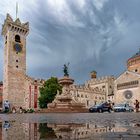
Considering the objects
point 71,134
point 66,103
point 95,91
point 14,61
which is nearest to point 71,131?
point 71,134

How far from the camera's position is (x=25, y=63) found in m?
69.7

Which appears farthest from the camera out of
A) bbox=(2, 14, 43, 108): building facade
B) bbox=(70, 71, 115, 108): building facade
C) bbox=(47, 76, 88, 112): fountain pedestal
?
bbox=(70, 71, 115, 108): building facade

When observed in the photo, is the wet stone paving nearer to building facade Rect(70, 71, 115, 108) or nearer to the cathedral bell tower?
the cathedral bell tower

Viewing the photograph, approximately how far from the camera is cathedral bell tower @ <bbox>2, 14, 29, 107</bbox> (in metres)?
65.6

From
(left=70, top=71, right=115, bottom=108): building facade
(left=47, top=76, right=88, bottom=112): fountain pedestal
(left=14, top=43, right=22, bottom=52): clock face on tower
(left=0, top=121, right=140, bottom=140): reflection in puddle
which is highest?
(left=14, top=43, right=22, bottom=52): clock face on tower

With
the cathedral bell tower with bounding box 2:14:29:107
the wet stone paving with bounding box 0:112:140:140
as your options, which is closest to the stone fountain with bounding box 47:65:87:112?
the wet stone paving with bounding box 0:112:140:140

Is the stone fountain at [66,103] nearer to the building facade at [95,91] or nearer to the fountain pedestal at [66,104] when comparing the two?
the fountain pedestal at [66,104]

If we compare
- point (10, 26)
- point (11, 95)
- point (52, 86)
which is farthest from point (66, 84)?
point (10, 26)

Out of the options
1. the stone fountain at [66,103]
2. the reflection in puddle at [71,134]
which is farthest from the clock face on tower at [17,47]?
the reflection in puddle at [71,134]

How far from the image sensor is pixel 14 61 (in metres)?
67.6

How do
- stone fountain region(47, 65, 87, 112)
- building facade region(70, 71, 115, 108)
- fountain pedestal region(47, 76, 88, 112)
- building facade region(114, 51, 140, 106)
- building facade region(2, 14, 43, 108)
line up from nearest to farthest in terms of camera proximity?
fountain pedestal region(47, 76, 88, 112) < stone fountain region(47, 65, 87, 112) < building facade region(2, 14, 43, 108) < building facade region(114, 51, 140, 106) < building facade region(70, 71, 115, 108)

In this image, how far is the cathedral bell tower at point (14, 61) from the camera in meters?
65.6

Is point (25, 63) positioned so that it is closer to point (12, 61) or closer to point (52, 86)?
point (12, 61)

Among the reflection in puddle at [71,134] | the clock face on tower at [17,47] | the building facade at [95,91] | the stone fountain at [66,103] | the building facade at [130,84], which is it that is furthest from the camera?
the building facade at [95,91]
